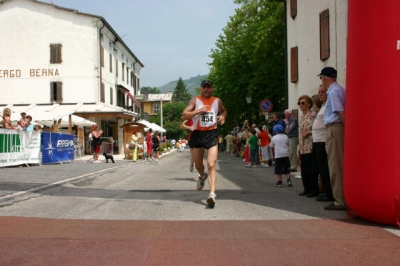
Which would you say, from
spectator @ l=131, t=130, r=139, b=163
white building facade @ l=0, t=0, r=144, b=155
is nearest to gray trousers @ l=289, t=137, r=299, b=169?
spectator @ l=131, t=130, r=139, b=163

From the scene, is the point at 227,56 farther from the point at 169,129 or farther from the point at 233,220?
the point at 169,129

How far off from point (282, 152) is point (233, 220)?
4788mm

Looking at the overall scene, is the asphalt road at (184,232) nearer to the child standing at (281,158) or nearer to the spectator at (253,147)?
the child standing at (281,158)

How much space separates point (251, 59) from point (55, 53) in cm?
1693

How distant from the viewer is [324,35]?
54.7ft

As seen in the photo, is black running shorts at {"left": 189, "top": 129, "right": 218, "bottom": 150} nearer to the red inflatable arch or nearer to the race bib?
the race bib

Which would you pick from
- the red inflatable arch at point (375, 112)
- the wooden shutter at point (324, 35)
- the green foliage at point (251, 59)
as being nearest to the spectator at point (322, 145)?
the red inflatable arch at point (375, 112)

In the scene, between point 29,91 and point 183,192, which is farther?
point 29,91

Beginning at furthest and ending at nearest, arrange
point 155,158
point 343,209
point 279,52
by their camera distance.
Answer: point 279,52 < point 155,158 < point 343,209

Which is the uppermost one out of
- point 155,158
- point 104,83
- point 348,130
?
point 104,83

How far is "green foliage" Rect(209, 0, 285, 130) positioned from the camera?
29.9 m

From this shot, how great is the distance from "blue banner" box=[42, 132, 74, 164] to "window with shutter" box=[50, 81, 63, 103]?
19.3 meters

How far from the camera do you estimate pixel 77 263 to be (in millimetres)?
3990

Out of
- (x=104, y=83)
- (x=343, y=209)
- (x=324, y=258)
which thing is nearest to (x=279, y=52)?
(x=104, y=83)
